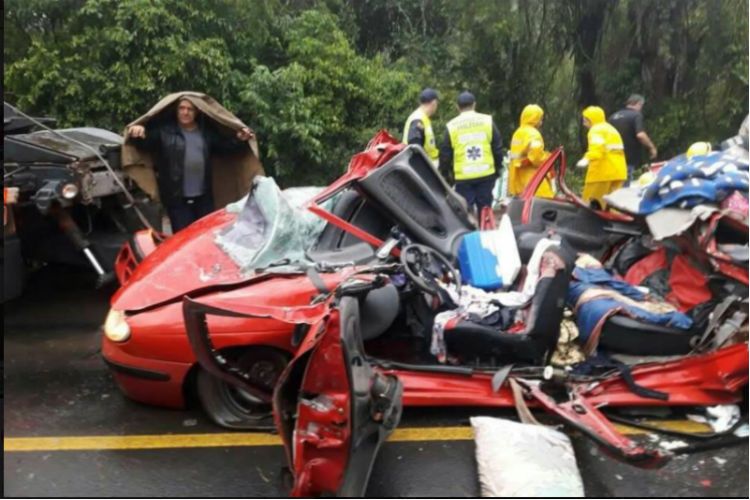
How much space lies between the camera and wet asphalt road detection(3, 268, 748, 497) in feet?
11.3

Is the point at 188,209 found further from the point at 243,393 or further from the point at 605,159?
the point at 605,159

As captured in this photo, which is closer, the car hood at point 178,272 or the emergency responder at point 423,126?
the car hood at point 178,272

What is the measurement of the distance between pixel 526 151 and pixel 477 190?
0.69m

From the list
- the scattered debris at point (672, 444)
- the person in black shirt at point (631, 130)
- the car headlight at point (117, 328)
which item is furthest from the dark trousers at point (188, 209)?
the person in black shirt at point (631, 130)

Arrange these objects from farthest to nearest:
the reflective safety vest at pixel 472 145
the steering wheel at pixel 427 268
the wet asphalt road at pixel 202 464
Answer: the reflective safety vest at pixel 472 145 → the steering wheel at pixel 427 268 → the wet asphalt road at pixel 202 464

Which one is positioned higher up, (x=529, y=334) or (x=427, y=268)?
(x=427, y=268)

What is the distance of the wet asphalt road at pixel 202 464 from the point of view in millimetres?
3430

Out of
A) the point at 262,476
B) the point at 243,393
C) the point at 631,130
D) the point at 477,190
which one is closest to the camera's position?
the point at 262,476

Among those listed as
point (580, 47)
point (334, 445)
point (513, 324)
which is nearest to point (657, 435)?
point (513, 324)

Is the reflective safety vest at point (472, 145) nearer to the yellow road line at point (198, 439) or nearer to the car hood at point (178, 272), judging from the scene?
the car hood at point (178, 272)

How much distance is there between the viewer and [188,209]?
6.65 m

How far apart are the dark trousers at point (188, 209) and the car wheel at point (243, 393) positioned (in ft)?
9.57

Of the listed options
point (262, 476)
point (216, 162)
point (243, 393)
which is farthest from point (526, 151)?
point (262, 476)

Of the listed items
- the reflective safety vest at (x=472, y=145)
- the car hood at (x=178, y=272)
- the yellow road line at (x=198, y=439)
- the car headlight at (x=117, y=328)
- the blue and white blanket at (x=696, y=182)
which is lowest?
the yellow road line at (x=198, y=439)
